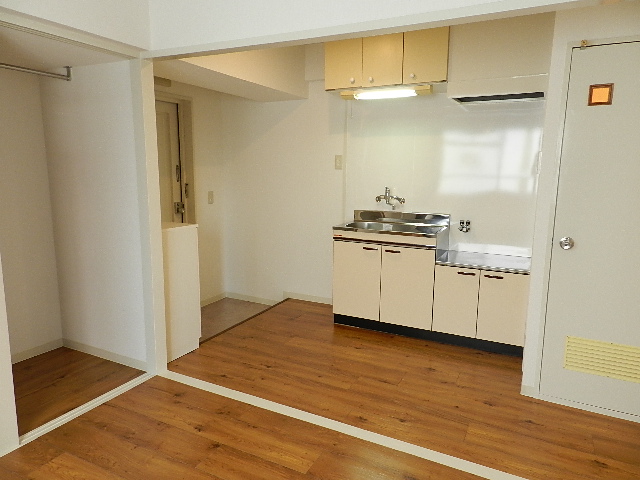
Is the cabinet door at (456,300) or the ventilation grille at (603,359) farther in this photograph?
the cabinet door at (456,300)

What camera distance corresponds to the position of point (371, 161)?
418cm

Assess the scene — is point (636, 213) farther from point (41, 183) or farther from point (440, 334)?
point (41, 183)

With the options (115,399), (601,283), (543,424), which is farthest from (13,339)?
(601,283)

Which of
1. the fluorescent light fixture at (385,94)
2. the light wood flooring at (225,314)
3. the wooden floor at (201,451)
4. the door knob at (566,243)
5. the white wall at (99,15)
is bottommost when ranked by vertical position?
the light wood flooring at (225,314)

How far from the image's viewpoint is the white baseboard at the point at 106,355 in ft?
9.93

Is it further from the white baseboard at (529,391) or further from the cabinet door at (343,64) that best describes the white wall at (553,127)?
the cabinet door at (343,64)

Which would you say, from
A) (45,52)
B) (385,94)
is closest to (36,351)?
(45,52)

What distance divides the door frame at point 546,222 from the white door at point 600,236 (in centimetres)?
3

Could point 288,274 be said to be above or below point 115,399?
above

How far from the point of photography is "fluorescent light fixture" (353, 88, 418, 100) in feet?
11.8

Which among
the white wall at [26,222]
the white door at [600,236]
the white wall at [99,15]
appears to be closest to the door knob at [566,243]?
the white door at [600,236]

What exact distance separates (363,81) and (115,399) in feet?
9.73

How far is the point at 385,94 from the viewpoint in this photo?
3.73 m

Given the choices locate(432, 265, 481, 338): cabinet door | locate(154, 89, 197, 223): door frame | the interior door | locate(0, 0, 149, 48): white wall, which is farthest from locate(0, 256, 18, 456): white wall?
locate(432, 265, 481, 338): cabinet door
